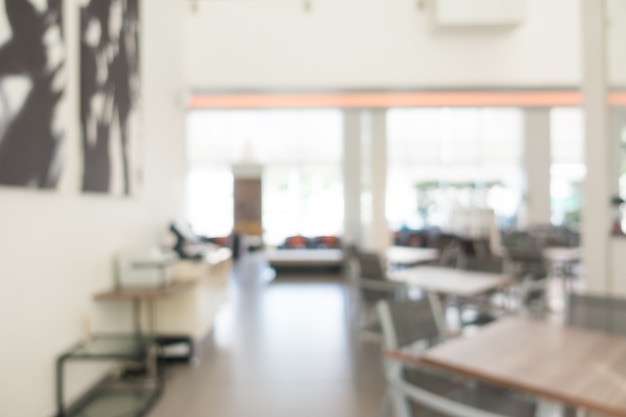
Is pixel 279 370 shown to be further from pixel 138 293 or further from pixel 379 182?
pixel 379 182

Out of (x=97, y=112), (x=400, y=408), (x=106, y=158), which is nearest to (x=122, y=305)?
(x=106, y=158)

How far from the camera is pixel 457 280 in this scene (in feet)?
12.9

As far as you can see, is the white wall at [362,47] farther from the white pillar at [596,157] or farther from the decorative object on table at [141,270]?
the decorative object on table at [141,270]

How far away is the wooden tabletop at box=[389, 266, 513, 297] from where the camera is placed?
3547mm

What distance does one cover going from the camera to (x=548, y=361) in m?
1.87

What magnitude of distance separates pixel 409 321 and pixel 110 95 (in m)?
2.96

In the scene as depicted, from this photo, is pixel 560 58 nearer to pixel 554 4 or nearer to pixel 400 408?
pixel 554 4

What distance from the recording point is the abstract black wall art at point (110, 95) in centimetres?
353

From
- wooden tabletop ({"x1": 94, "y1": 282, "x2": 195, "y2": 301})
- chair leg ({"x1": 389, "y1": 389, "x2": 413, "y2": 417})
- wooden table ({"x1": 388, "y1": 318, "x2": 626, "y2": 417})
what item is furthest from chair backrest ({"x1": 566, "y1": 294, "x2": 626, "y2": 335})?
wooden tabletop ({"x1": 94, "y1": 282, "x2": 195, "y2": 301})

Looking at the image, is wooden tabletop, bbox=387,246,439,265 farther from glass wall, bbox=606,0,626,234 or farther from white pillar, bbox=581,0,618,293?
glass wall, bbox=606,0,626,234

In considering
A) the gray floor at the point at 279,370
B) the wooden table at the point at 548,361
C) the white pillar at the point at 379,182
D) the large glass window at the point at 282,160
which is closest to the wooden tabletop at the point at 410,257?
the gray floor at the point at 279,370

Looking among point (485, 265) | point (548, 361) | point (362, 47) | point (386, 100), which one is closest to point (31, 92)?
point (548, 361)

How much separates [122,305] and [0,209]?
1827 mm

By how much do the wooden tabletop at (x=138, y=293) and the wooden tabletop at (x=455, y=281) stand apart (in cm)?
182
